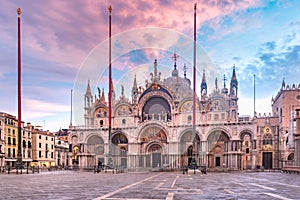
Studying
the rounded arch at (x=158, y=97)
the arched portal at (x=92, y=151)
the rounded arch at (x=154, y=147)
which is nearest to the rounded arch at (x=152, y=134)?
the rounded arch at (x=154, y=147)

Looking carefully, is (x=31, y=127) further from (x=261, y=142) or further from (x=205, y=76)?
(x=261, y=142)

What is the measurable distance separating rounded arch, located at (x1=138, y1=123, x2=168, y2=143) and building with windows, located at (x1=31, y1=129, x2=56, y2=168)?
24086mm

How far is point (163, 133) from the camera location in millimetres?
57938

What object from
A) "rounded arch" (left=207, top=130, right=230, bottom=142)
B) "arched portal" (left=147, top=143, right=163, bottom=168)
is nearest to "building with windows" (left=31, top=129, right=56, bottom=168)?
"arched portal" (left=147, top=143, right=163, bottom=168)

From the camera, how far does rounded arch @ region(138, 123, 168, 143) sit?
57.4 meters

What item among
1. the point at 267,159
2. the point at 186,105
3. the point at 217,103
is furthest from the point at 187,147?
the point at 267,159

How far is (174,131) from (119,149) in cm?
1122

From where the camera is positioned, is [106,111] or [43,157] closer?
[106,111]

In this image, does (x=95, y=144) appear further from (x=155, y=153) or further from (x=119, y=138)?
(x=155, y=153)

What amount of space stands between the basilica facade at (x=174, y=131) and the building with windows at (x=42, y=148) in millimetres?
8156

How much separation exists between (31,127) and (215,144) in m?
38.4

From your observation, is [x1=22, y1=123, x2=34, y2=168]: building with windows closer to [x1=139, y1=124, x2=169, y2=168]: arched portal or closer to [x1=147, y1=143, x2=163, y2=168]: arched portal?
[x1=139, y1=124, x2=169, y2=168]: arched portal

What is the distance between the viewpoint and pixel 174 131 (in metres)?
56.4

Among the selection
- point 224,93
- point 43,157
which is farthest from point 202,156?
point 43,157
